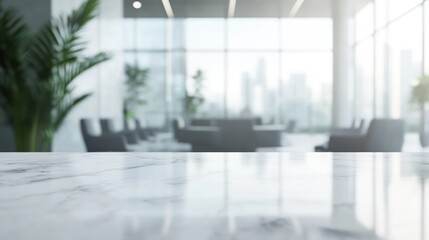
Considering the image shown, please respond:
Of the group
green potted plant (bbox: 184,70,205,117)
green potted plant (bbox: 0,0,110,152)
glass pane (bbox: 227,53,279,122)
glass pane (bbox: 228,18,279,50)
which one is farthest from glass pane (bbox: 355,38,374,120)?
green potted plant (bbox: 0,0,110,152)

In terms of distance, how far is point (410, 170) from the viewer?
72cm

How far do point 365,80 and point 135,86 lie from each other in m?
6.12

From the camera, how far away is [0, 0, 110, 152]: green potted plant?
4.27 metres

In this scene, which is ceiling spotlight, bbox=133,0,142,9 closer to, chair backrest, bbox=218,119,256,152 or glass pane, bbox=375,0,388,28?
glass pane, bbox=375,0,388,28

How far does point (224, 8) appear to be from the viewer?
1137 cm

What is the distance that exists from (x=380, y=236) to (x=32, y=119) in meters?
4.62

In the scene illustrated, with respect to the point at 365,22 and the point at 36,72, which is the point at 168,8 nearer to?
the point at 365,22

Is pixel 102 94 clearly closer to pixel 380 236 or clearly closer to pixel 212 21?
pixel 212 21

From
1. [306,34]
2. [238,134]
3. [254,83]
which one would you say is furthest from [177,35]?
[238,134]

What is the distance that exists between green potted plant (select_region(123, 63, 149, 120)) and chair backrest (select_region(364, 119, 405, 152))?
8.29 m

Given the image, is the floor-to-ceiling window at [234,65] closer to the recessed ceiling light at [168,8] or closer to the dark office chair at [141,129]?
the recessed ceiling light at [168,8]

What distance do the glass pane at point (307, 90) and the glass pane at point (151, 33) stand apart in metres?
3.55

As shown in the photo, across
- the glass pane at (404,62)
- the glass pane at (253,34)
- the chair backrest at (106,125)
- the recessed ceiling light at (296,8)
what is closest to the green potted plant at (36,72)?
the chair backrest at (106,125)

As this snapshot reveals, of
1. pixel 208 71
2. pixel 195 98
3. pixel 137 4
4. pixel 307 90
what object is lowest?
pixel 195 98
